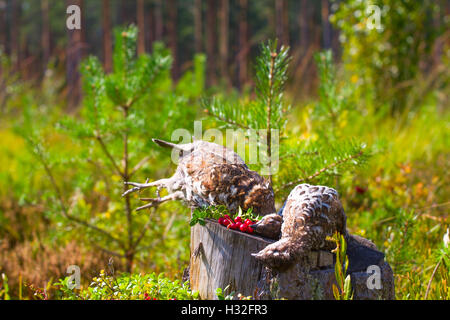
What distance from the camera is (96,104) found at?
2484 mm

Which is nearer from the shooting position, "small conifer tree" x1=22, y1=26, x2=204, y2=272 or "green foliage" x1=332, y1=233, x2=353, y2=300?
"green foliage" x1=332, y1=233, x2=353, y2=300

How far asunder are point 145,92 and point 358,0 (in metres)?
4.23

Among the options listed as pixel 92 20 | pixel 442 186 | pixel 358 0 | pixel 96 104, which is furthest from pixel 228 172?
pixel 92 20

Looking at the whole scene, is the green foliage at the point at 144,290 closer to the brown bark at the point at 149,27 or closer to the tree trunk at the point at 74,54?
the tree trunk at the point at 74,54

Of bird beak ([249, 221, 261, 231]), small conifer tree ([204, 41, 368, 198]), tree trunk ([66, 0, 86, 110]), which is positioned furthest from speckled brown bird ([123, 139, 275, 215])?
tree trunk ([66, 0, 86, 110])

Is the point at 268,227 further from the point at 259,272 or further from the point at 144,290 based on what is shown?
the point at 144,290

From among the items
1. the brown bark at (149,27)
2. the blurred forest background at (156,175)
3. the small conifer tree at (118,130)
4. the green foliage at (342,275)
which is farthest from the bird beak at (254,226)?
the brown bark at (149,27)

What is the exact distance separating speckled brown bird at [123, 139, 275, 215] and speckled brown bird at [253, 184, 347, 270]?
0.14 metres

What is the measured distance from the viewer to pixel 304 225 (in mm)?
1385

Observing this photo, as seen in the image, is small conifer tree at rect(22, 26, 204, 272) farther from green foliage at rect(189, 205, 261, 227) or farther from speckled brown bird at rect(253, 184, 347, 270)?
speckled brown bird at rect(253, 184, 347, 270)

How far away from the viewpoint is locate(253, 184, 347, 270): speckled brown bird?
134 centimetres

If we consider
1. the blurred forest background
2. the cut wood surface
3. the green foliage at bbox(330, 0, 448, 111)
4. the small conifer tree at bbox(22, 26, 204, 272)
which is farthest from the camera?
the green foliage at bbox(330, 0, 448, 111)

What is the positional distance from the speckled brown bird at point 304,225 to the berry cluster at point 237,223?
34 millimetres

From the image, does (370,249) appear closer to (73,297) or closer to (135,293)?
(135,293)
